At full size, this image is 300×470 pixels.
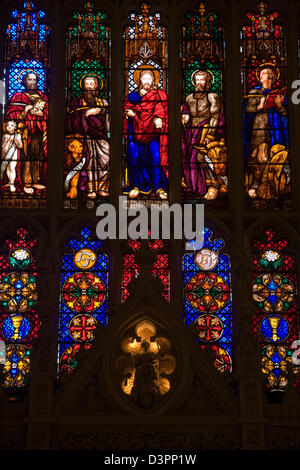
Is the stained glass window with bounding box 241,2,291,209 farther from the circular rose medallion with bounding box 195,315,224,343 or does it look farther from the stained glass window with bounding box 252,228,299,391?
the circular rose medallion with bounding box 195,315,224,343

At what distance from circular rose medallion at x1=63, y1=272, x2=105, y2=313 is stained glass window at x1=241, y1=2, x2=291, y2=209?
283 cm

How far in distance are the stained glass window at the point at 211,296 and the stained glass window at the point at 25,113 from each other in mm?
2686

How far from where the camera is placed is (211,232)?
16.7 meters

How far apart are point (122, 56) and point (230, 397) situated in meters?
6.44

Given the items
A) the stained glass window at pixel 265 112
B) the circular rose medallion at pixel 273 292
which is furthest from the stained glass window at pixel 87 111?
the circular rose medallion at pixel 273 292

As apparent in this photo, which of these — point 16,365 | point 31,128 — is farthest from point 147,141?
point 16,365

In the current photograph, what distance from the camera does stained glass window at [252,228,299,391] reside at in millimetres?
15750

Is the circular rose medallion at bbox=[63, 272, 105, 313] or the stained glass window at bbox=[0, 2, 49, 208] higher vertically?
the stained glass window at bbox=[0, 2, 49, 208]

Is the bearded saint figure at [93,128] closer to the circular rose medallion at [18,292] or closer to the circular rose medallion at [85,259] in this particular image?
the circular rose medallion at [85,259]

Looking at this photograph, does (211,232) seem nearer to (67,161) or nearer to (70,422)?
(67,161)

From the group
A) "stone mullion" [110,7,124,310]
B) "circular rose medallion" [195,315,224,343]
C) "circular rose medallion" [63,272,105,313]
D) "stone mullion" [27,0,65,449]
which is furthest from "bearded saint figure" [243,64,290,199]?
"stone mullion" [27,0,65,449]
